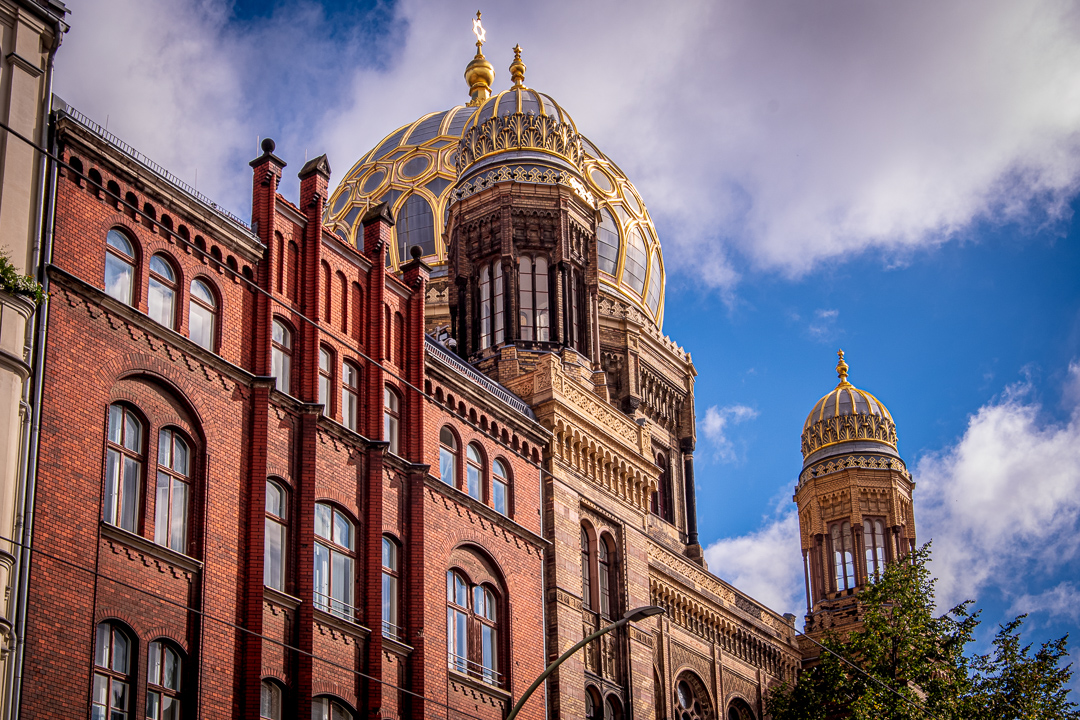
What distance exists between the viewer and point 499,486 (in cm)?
4162

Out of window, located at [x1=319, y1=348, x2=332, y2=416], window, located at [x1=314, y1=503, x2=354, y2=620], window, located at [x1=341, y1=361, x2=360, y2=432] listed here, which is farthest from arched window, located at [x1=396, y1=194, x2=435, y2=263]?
window, located at [x1=314, y1=503, x2=354, y2=620]

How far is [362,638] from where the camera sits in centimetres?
3506

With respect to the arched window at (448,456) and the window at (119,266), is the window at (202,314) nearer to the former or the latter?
the window at (119,266)

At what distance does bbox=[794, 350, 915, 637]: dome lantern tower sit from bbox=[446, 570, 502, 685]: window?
3149 centimetres

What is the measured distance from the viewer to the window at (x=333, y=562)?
3450cm

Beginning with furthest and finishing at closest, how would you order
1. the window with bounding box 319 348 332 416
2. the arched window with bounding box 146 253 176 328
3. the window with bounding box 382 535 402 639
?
the window with bounding box 319 348 332 416
the window with bounding box 382 535 402 639
the arched window with bounding box 146 253 176 328

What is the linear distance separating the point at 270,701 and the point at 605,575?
1459cm


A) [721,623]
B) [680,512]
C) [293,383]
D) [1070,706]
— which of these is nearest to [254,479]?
[293,383]

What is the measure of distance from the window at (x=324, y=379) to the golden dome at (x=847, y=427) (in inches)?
1519

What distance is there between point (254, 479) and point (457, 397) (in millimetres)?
8392

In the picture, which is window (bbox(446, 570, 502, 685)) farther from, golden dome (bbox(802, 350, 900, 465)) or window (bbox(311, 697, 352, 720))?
golden dome (bbox(802, 350, 900, 465))

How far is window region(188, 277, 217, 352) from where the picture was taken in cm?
3347

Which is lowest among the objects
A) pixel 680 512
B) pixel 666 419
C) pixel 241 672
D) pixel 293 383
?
pixel 241 672

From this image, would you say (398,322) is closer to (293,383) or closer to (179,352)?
(293,383)
